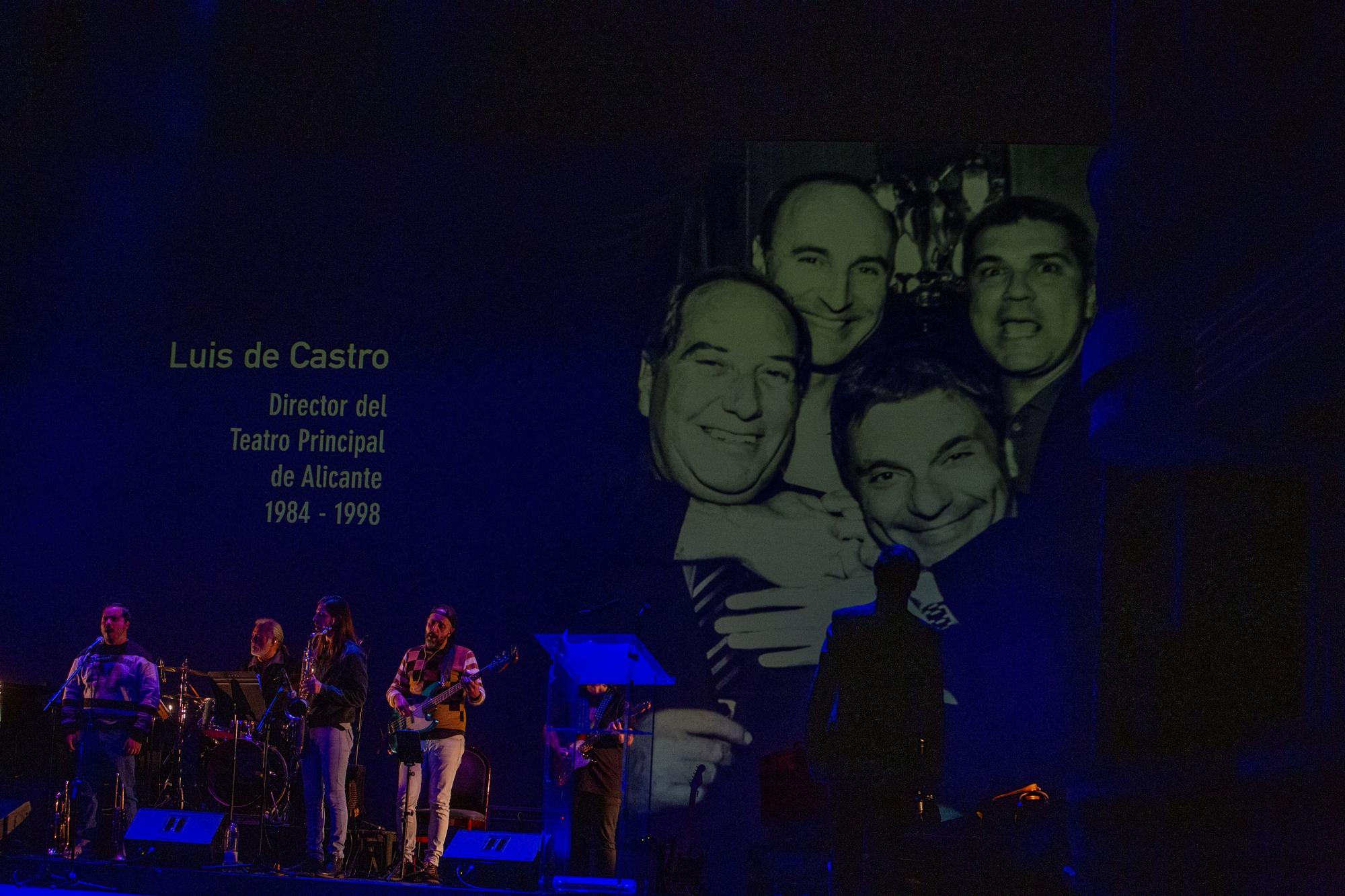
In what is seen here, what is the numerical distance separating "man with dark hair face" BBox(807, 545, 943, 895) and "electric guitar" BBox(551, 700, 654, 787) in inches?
102

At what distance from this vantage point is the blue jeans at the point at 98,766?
25.4 feet

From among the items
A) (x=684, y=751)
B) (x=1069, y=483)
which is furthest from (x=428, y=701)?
(x=1069, y=483)

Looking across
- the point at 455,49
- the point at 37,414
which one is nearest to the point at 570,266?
the point at 455,49

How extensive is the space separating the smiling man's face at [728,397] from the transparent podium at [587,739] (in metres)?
1.66

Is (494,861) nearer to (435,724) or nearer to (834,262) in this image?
(435,724)

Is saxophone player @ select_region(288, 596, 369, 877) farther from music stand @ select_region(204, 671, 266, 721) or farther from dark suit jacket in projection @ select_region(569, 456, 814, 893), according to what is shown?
dark suit jacket in projection @ select_region(569, 456, 814, 893)

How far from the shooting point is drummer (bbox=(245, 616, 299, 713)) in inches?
306

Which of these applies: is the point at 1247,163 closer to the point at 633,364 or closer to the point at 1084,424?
the point at 1084,424

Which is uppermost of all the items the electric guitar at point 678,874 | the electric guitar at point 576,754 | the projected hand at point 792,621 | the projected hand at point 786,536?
the projected hand at point 786,536

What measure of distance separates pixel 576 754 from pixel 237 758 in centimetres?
209

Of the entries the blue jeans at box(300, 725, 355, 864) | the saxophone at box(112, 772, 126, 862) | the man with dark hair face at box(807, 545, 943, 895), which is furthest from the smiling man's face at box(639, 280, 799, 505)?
the man with dark hair face at box(807, 545, 943, 895)

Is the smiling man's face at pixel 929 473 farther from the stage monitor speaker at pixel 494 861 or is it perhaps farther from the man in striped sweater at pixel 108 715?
the man in striped sweater at pixel 108 715

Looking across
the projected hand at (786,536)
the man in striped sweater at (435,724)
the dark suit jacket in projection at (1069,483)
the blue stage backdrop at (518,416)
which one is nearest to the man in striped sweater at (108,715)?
the blue stage backdrop at (518,416)

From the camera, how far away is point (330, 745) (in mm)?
7449
